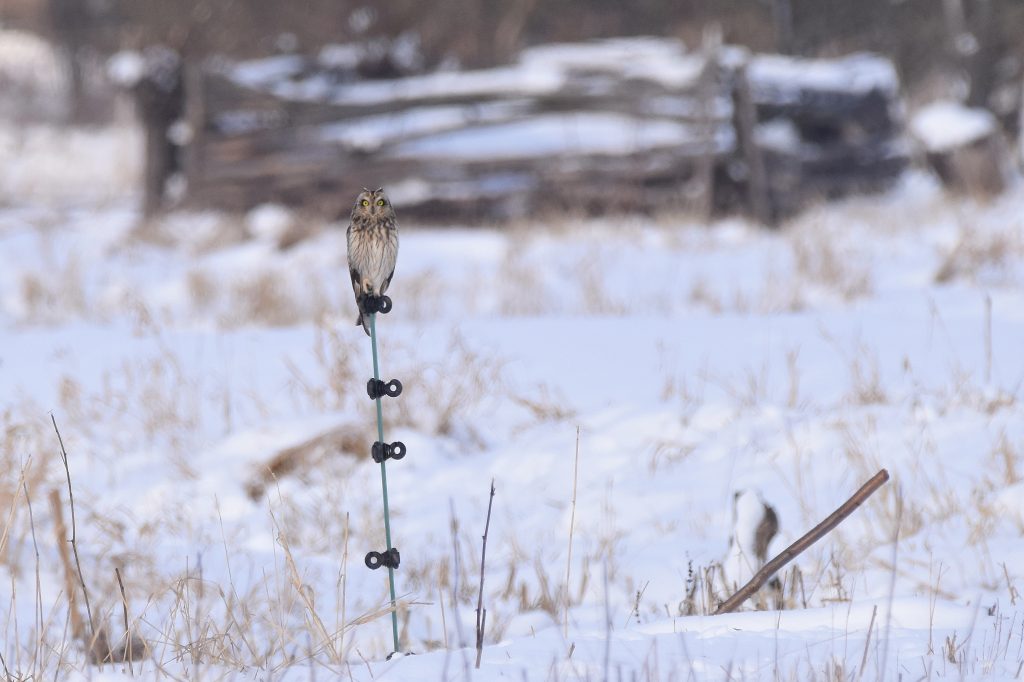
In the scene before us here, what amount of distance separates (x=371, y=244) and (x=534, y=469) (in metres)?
1.99

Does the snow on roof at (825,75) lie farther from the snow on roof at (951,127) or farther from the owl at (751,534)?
the owl at (751,534)

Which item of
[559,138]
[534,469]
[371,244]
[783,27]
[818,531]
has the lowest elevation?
[534,469]

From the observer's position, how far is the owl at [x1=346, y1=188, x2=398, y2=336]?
1.71m

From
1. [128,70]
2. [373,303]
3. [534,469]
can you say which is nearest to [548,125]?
[128,70]

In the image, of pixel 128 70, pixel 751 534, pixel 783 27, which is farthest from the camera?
pixel 783 27

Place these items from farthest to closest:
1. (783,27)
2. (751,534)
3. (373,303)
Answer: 1. (783,27)
2. (751,534)
3. (373,303)

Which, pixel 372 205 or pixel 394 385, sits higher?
pixel 372 205

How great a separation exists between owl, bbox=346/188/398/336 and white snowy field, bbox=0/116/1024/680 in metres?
0.51

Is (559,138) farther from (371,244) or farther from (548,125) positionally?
(371,244)

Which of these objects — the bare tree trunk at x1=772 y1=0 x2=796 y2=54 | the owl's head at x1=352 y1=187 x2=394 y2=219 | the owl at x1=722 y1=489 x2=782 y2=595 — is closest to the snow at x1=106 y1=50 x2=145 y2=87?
the owl at x1=722 y1=489 x2=782 y2=595

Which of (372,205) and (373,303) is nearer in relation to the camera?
(372,205)

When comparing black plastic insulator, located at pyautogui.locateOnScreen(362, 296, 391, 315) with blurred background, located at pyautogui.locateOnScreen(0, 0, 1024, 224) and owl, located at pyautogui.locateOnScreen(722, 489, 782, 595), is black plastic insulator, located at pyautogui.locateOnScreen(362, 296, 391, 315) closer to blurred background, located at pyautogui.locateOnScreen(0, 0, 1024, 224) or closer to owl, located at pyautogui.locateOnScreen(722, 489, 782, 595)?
owl, located at pyautogui.locateOnScreen(722, 489, 782, 595)

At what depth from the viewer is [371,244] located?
1.74m

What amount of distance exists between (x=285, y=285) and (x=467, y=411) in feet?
8.28
